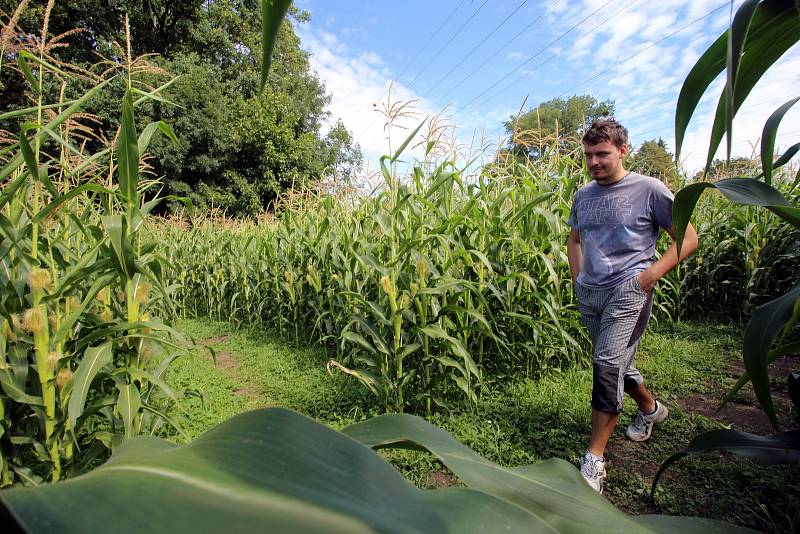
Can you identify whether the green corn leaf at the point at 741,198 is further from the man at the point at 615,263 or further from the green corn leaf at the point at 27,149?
the green corn leaf at the point at 27,149

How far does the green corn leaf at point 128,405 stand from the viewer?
156 centimetres

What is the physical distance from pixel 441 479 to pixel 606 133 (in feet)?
6.96

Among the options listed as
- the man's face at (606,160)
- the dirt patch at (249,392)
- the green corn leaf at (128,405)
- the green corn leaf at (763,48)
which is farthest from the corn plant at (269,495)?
the dirt patch at (249,392)

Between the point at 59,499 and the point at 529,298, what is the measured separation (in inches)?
125

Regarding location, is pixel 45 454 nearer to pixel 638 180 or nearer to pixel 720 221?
pixel 638 180

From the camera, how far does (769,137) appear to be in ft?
2.32

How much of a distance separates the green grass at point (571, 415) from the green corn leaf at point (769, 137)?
93 cm

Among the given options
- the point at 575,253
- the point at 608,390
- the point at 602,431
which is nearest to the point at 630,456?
Answer: the point at 602,431

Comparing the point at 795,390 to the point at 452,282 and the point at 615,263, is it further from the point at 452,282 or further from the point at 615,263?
the point at 452,282

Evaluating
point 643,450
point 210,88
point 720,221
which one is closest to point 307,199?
point 643,450

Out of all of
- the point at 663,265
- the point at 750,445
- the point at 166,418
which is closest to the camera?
the point at 750,445

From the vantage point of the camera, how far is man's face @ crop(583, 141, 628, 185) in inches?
86.4

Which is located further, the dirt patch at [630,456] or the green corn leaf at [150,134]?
the dirt patch at [630,456]

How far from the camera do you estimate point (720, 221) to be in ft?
16.3
